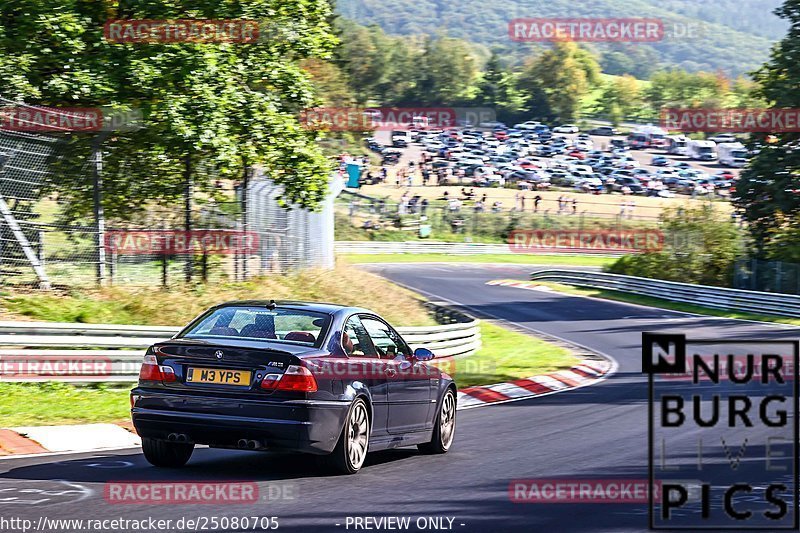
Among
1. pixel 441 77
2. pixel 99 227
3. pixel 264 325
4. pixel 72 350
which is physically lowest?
pixel 72 350

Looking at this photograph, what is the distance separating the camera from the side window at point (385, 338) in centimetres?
999

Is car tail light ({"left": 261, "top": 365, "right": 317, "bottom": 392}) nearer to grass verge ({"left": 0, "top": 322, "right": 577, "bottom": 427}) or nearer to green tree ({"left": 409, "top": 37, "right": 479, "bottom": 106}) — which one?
grass verge ({"left": 0, "top": 322, "right": 577, "bottom": 427})

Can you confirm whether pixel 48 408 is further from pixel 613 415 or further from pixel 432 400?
pixel 613 415

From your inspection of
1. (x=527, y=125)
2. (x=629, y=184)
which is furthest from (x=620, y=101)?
(x=629, y=184)

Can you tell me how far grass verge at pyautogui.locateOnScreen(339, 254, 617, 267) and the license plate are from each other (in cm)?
4492

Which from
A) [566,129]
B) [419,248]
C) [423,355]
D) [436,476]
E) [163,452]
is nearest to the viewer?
[163,452]

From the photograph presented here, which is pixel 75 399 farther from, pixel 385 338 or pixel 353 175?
pixel 353 175

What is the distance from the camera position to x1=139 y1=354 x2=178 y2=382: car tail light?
8539 millimetres

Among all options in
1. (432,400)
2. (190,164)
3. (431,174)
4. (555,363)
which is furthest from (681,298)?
(431,174)

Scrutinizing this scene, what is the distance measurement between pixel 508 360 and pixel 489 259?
38.0 m

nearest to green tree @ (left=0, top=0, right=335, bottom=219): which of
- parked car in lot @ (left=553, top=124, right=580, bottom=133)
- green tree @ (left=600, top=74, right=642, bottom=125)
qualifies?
parked car in lot @ (left=553, top=124, right=580, bottom=133)

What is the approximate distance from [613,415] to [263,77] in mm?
10846

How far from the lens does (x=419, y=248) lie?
6059 centimetres

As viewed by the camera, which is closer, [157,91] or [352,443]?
[352,443]
